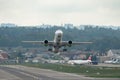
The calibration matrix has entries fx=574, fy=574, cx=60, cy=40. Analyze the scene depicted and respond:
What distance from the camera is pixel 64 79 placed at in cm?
8556

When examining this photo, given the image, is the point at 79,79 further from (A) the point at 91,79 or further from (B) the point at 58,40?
(B) the point at 58,40

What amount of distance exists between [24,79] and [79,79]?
26.7 ft

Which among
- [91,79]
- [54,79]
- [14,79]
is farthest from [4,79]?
[91,79]

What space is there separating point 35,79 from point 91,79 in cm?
843

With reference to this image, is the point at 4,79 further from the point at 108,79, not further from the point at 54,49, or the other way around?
the point at 108,79

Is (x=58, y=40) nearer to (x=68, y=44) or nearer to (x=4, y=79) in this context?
(x=68, y=44)

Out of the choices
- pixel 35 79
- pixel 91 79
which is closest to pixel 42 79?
pixel 35 79

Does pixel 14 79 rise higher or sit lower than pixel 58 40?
lower

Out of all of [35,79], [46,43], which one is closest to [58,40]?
[46,43]

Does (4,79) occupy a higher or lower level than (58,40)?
lower

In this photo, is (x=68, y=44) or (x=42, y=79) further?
(x=68, y=44)

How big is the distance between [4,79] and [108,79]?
15.6 metres

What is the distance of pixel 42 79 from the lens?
84250 mm

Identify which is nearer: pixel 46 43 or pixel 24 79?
pixel 24 79
